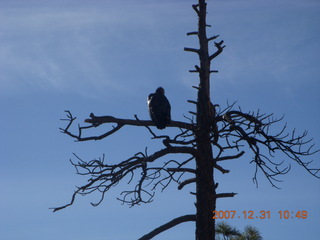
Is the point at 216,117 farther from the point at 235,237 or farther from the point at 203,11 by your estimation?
the point at 235,237

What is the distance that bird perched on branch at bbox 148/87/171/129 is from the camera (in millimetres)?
8938

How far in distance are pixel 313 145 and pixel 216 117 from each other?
1.47 metres

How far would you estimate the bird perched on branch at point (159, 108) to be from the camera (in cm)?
894

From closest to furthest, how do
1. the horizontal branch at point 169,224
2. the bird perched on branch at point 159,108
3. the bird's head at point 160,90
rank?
the horizontal branch at point 169,224 → the bird perched on branch at point 159,108 → the bird's head at point 160,90

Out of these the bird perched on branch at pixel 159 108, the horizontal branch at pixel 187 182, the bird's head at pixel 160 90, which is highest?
the bird's head at pixel 160 90

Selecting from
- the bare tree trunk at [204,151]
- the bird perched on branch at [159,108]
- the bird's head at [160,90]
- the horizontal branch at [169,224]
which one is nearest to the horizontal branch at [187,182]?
the bare tree trunk at [204,151]

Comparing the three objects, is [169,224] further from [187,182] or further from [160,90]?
[160,90]

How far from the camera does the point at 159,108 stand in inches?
370

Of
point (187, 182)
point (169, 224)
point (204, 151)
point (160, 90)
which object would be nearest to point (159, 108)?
point (160, 90)

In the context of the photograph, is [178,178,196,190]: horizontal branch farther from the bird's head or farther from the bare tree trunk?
the bird's head

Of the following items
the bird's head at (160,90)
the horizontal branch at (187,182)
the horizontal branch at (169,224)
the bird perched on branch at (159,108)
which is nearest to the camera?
the horizontal branch at (169,224)

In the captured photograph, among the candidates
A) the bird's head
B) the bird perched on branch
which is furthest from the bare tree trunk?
the bird's head

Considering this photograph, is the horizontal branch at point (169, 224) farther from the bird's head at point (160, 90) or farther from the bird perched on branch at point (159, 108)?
the bird's head at point (160, 90)

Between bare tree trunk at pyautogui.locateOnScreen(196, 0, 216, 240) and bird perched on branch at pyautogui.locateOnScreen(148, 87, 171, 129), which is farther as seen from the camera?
bird perched on branch at pyautogui.locateOnScreen(148, 87, 171, 129)
